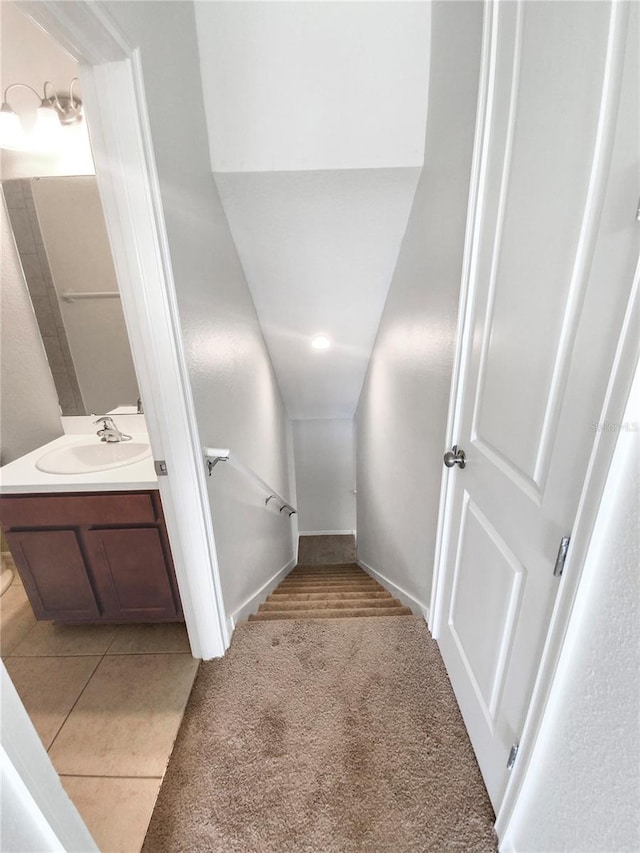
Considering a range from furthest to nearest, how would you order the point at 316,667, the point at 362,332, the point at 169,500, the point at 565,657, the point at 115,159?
the point at 362,332 → the point at 316,667 → the point at 169,500 → the point at 115,159 → the point at 565,657

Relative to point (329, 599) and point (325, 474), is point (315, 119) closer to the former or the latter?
point (329, 599)

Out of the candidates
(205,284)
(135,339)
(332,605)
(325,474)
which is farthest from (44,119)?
(325,474)

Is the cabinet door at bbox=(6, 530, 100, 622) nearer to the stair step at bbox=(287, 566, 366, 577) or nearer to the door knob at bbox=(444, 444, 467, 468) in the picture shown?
the door knob at bbox=(444, 444, 467, 468)

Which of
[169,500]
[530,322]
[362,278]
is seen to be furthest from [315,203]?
[169,500]

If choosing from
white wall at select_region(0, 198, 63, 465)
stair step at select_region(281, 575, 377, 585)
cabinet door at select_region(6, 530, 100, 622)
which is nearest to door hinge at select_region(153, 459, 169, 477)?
cabinet door at select_region(6, 530, 100, 622)

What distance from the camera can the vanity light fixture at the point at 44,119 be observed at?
1.47 metres

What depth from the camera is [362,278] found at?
2.21 metres

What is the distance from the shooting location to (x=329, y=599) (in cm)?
242

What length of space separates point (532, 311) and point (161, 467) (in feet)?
3.91

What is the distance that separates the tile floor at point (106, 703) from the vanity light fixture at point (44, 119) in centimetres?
216

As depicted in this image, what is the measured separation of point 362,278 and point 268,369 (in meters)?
1.14

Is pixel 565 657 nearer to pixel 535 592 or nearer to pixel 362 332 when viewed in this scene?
pixel 535 592

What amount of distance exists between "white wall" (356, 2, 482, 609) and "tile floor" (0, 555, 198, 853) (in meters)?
1.17

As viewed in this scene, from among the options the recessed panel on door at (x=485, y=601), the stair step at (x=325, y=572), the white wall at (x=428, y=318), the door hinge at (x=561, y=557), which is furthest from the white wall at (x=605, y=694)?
the stair step at (x=325, y=572)
